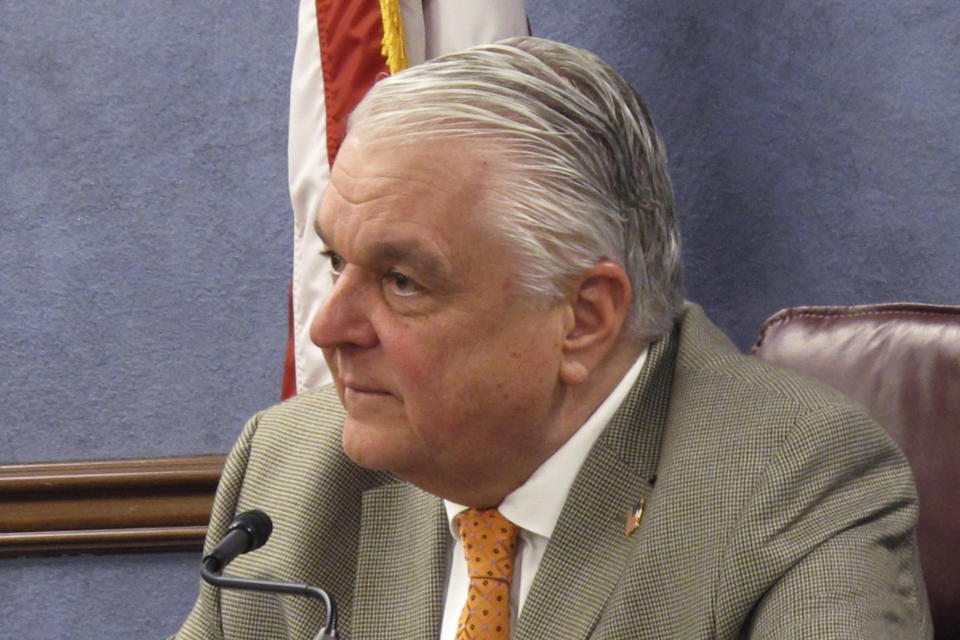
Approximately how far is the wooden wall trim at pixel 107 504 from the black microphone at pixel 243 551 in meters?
1.34

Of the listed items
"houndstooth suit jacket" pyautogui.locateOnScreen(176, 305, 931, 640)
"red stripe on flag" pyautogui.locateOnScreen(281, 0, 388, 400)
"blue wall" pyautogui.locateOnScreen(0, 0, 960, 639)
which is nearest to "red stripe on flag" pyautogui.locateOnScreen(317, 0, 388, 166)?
"red stripe on flag" pyautogui.locateOnScreen(281, 0, 388, 400)

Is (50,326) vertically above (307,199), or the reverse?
(307,199)

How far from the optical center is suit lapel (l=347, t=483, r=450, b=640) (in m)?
1.41

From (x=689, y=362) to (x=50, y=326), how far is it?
1562mm

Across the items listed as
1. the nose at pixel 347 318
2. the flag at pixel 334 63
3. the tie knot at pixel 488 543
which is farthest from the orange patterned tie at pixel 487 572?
the flag at pixel 334 63

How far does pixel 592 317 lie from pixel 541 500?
215 mm

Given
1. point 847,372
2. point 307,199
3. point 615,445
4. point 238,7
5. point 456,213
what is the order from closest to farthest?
point 456,213, point 615,445, point 847,372, point 307,199, point 238,7

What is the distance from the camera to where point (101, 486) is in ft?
8.23

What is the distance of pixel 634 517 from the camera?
4.39ft

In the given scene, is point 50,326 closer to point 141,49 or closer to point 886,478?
point 141,49

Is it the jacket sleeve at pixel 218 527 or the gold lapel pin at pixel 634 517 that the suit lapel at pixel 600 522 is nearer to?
the gold lapel pin at pixel 634 517

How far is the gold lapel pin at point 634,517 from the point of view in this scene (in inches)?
52.5

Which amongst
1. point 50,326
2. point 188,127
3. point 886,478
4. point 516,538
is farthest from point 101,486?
point 886,478

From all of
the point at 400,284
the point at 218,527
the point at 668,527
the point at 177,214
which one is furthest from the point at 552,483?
the point at 177,214
